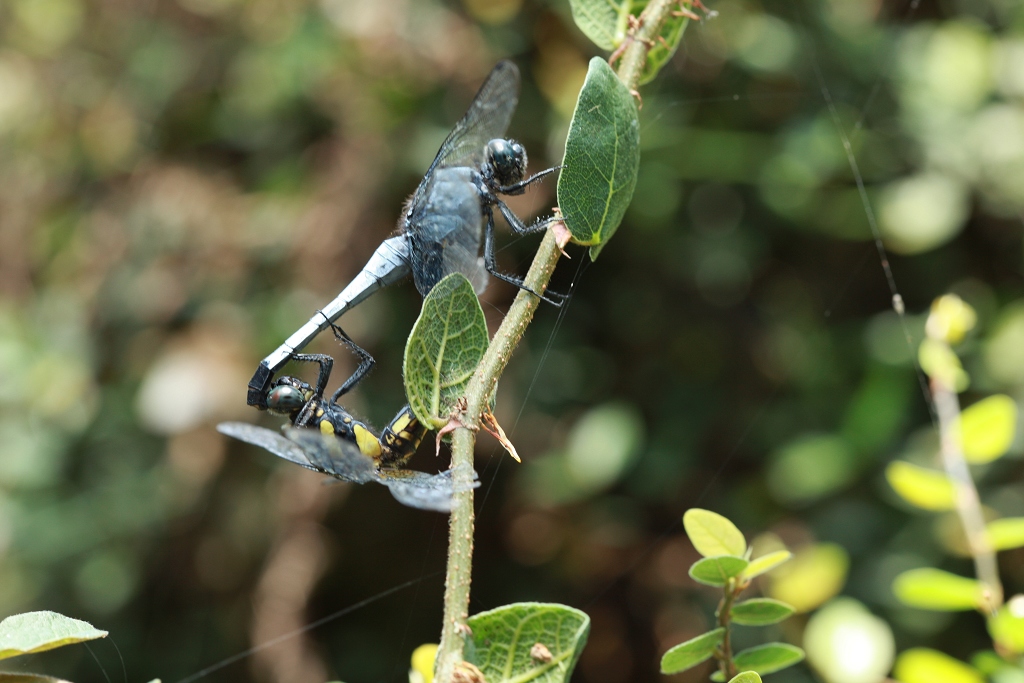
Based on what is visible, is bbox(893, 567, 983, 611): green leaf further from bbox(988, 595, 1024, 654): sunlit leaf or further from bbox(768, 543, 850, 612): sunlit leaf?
bbox(768, 543, 850, 612): sunlit leaf

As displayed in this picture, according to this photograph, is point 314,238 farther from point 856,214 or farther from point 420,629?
point 856,214

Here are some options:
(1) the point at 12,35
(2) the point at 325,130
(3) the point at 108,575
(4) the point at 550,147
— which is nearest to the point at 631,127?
(4) the point at 550,147

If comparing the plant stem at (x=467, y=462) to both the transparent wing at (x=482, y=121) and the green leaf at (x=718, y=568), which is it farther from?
the transparent wing at (x=482, y=121)

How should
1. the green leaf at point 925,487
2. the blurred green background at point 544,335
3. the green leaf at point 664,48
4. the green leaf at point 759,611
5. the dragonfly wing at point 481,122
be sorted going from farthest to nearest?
1. the blurred green background at point 544,335
2. the dragonfly wing at point 481,122
3. the green leaf at point 925,487
4. the green leaf at point 664,48
5. the green leaf at point 759,611

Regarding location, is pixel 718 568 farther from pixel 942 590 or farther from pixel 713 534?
pixel 942 590

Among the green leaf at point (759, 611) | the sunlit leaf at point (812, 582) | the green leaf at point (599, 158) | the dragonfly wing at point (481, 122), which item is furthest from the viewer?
the sunlit leaf at point (812, 582)

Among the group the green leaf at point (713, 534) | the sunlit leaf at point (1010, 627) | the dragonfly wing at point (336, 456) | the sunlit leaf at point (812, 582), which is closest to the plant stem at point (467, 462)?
the dragonfly wing at point (336, 456)
